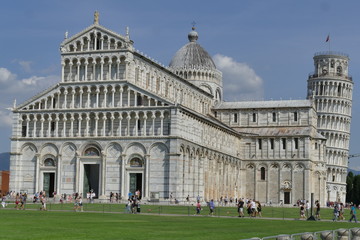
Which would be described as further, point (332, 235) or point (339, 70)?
point (339, 70)

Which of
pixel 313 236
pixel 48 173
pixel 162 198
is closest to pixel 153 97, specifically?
pixel 162 198

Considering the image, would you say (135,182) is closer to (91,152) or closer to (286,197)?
(91,152)

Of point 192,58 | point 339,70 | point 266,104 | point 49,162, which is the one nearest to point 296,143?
point 266,104

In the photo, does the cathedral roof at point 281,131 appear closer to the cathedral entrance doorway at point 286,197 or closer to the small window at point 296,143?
the small window at point 296,143

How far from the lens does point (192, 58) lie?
11419 centimetres

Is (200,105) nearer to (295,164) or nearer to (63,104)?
(295,164)

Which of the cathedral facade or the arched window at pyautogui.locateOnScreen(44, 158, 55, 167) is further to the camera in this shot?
the arched window at pyautogui.locateOnScreen(44, 158, 55, 167)

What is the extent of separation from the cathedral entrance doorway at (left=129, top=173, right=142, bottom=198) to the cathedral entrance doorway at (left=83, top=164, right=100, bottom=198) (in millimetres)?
5148

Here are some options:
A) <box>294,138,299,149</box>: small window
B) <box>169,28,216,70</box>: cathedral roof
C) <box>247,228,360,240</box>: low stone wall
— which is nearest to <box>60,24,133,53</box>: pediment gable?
<box>169,28,216,70</box>: cathedral roof

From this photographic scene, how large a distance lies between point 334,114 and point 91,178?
6616cm

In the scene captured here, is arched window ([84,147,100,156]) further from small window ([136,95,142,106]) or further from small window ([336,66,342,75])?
small window ([336,66,342,75])

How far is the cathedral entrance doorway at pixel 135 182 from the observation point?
79625mm

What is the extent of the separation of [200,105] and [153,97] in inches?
1129

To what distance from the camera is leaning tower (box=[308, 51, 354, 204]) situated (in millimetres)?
134000
